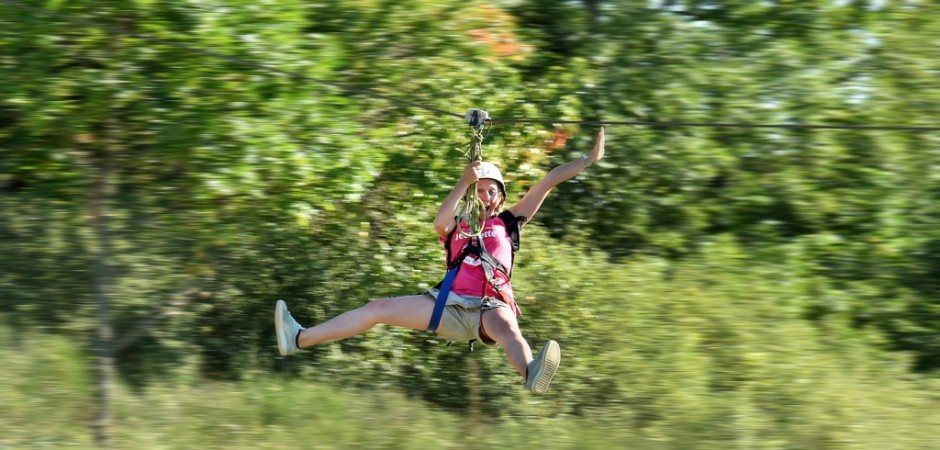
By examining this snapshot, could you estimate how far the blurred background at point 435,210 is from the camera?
7.69 metres

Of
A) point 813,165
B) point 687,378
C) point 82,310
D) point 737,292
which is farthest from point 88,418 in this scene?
point 813,165

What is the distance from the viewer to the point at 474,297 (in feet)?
19.6

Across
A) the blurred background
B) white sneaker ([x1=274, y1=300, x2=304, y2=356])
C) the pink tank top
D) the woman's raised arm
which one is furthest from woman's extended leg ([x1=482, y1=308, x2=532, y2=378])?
the blurred background

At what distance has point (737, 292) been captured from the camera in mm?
9195

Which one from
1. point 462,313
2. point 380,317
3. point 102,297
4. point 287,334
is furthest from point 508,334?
point 102,297

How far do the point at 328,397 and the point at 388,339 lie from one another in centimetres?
113

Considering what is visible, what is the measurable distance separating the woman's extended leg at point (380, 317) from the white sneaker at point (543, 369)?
26.8 inches

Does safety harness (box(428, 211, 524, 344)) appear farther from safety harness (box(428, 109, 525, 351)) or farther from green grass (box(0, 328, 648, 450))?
green grass (box(0, 328, 648, 450))

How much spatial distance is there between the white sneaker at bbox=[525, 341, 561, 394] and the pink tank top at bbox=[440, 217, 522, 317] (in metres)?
0.49

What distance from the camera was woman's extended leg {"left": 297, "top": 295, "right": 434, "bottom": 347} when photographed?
5836 millimetres

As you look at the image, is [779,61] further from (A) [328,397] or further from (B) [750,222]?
(A) [328,397]

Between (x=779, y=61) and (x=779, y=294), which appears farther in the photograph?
(x=779, y=61)

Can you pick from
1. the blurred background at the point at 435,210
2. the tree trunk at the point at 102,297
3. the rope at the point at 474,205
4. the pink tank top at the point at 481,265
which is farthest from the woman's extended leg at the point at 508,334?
the tree trunk at the point at 102,297

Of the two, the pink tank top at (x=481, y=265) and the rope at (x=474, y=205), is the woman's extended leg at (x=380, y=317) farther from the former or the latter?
the rope at (x=474, y=205)
